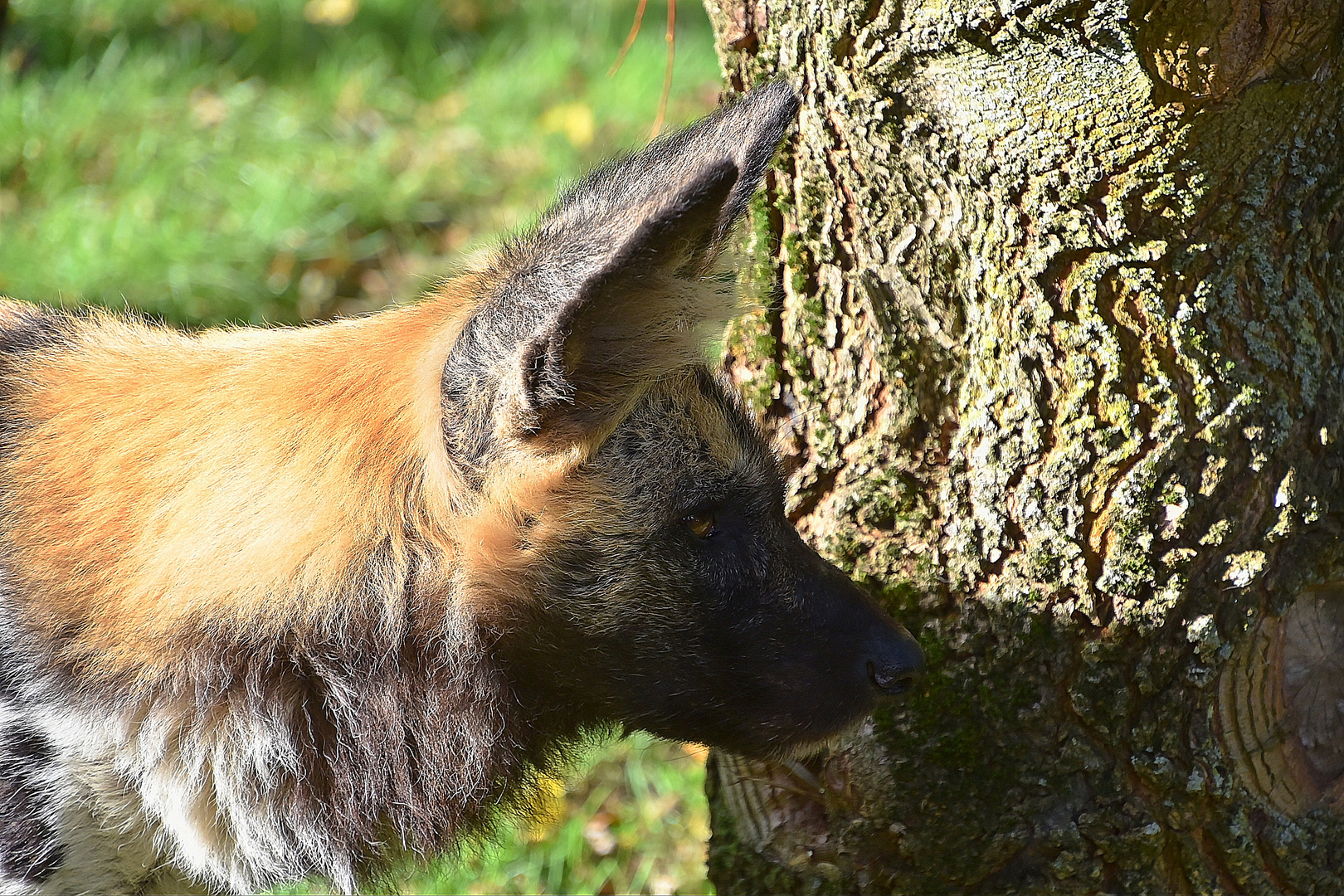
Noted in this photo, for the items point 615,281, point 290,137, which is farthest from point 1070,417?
point 290,137

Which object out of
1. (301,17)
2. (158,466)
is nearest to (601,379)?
(158,466)

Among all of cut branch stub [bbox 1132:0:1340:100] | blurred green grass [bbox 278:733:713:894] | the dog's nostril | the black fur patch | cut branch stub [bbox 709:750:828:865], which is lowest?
blurred green grass [bbox 278:733:713:894]

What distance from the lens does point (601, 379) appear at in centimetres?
202

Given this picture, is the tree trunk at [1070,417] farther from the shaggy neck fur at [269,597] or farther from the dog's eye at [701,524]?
the shaggy neck fur at [269,597]

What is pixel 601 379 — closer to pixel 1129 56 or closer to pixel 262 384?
pixel 262 384

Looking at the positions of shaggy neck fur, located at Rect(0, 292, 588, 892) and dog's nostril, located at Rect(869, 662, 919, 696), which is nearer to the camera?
shaggy neck fur, located at Rect(0, 292, 588, 892)

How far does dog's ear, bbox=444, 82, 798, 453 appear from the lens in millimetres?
1771

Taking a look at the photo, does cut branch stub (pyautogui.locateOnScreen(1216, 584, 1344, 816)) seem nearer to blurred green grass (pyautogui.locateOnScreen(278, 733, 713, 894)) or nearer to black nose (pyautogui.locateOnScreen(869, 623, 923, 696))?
black nose (pyautogui.locateOnScreen(869, 623, 923, 696))

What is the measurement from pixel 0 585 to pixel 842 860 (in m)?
1.95

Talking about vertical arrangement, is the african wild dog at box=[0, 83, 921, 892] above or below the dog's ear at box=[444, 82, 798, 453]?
below

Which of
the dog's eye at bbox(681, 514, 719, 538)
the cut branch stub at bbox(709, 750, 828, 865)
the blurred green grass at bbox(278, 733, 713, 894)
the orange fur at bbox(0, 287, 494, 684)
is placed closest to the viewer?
the orange fur at bbox(0, 287, 494, 684)

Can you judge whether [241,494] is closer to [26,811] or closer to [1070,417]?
[26,811]

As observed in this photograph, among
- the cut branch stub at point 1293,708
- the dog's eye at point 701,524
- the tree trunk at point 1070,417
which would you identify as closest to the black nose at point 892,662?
the tree trunk at point 1070,417

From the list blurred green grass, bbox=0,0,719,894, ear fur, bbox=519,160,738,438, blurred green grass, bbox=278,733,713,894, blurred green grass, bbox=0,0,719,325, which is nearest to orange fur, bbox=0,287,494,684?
ear fur, bbox=519,160,738,438
